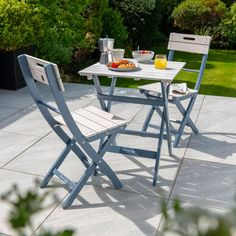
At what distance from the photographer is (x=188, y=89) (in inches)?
151

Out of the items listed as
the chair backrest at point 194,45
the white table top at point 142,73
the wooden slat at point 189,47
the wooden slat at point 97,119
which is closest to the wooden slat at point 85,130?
the wooden slat at point 97,119

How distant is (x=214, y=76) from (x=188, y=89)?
3.48m

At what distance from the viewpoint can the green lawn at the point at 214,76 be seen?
6148 millimetres

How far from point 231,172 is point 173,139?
0.81 m

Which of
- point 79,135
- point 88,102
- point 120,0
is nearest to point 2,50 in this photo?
point 88,102

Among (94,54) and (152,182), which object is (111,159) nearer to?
(152,182)

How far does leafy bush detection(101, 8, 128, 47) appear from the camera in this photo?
8.02 meters

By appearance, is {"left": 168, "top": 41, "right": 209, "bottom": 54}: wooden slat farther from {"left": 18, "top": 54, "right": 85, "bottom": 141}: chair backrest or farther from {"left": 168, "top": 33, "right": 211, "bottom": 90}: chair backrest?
{"left": 18, "top": 54, "right": 85, "bottom": 141}: chair backrest

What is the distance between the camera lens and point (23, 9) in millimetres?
5473

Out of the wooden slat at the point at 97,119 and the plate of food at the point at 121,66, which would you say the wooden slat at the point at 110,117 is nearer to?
the wooden slat at the point at 97,119

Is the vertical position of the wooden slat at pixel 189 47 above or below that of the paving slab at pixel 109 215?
above

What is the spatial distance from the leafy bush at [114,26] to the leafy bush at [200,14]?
2.53 metres

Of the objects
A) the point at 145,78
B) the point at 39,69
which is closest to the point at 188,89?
the point at 145,78

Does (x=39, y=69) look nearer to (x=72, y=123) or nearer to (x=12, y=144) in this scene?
(x=72, y=123)
